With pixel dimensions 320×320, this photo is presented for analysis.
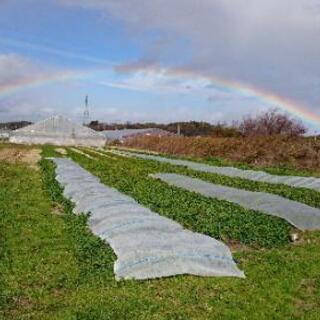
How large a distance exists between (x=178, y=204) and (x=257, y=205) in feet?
7.55

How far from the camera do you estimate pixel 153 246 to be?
9.72m

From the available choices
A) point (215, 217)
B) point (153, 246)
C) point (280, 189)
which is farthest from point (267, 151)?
point (153, 246)

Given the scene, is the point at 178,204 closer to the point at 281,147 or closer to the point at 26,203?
the point at 26,203

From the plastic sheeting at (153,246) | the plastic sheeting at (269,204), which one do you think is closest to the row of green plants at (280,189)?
the plastic sheeting at (269,204)

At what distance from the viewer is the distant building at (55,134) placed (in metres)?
83.5

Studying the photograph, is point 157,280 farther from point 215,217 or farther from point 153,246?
point 215,217

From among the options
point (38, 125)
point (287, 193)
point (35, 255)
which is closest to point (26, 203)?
point (35, 255)

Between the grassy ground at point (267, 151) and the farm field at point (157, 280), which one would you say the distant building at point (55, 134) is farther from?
the farm field at point (157, 280)

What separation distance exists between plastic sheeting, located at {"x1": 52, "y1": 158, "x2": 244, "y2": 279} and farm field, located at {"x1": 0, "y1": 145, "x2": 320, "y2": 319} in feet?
0.76

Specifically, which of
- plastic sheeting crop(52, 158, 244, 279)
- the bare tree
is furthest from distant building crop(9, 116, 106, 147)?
plastic sheeting crop(52, 158, 244, 279)

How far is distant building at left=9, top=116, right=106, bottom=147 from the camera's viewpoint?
8350 centimetres

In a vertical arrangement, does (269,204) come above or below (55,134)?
above

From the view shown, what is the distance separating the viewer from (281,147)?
39.3 meters

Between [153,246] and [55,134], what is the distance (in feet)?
253
